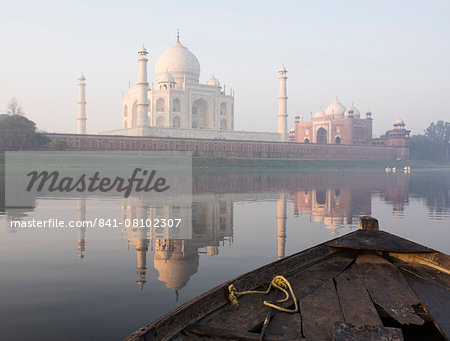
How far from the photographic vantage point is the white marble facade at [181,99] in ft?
149

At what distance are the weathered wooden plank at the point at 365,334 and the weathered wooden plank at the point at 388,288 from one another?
49 cm

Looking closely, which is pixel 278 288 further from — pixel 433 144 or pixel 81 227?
pixel 433 144

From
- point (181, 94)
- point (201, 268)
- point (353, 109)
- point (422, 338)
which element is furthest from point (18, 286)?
point (353, 109)

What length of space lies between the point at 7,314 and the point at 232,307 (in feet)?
6.69

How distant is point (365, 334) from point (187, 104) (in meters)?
44.5

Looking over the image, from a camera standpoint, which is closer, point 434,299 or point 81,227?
point 434,299

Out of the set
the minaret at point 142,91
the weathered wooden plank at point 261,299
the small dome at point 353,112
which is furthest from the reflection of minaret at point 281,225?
the small dome at point 353,112

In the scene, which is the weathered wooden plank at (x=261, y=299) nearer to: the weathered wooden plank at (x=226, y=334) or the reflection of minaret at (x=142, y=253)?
the weathered wooden plank at (x=226, y=334)

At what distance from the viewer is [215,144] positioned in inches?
1641

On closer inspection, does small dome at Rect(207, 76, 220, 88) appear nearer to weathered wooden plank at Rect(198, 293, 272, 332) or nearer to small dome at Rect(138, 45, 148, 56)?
small dome at Rect(138, 45, 148, 56)

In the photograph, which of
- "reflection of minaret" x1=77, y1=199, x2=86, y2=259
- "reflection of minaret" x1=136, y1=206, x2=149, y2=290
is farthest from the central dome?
"reflection of minaret" x1=136, y1=206, x2=149, y2=290

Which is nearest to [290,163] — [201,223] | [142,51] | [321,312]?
[142,51]

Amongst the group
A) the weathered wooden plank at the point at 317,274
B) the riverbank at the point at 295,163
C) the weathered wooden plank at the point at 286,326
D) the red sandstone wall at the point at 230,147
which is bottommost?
the weathered wooden plank at the point at 286,326

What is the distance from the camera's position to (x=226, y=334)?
7.77 feet
